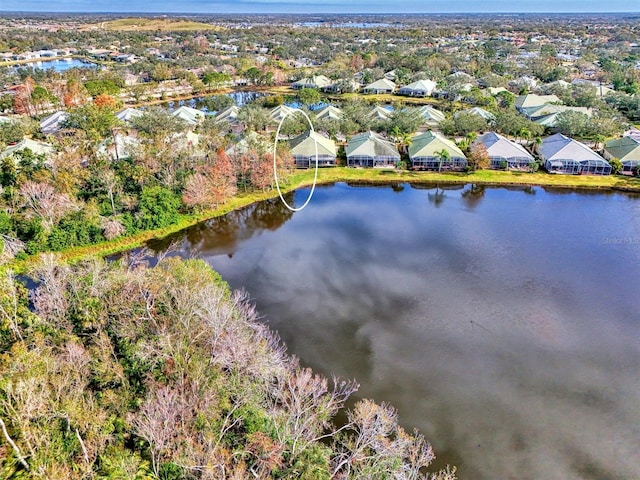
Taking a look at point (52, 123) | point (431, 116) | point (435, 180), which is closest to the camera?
point (435, 180)

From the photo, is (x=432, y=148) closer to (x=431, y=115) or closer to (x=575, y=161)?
(x=575, y=161)

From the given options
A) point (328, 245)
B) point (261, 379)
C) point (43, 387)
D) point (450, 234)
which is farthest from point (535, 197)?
point (43, 387)

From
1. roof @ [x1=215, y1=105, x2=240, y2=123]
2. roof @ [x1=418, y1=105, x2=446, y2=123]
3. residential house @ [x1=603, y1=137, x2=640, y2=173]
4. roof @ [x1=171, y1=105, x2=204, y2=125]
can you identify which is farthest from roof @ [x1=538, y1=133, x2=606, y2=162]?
roof @ [x1=171, y1=105, x2=204, y2=125]

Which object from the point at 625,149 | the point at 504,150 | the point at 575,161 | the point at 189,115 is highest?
the point at 189,115

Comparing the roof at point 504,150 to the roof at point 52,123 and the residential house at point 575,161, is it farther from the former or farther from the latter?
the roof at point 52,123

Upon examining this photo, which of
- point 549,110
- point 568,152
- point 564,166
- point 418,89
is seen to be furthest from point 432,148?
point 418,89

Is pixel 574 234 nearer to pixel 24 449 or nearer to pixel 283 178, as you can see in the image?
pixel 283 178
